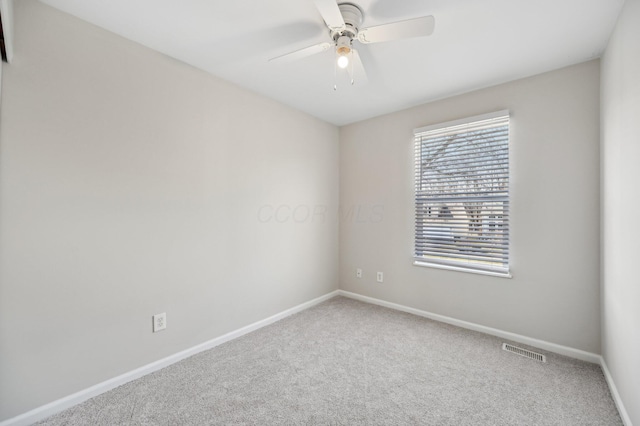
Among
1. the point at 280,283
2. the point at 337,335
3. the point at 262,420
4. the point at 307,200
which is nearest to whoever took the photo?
the point at 262,420

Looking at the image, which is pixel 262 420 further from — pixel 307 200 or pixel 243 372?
pixel 307 200

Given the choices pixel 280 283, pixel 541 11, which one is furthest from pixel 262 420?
pixel 541 11

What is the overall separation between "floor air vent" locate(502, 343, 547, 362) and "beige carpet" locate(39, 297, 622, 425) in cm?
5

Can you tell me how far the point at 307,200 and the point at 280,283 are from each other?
1.07 metres

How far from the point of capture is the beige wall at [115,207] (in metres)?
1.59

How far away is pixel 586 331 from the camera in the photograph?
7.36 feet

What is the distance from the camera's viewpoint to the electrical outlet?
83.8 inches

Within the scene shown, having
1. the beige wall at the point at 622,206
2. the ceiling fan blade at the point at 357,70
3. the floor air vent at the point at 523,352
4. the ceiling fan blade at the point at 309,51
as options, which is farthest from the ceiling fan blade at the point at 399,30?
the floor air vent at the point at 523,352

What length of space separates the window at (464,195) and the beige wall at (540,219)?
0.31ft

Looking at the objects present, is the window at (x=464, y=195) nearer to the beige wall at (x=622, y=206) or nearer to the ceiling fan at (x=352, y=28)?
the beige wall at (x=622, y=206)

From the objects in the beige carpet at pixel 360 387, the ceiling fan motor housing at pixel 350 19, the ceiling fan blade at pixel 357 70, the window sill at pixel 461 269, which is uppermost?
the ceiling fan blade at pixel 357 70

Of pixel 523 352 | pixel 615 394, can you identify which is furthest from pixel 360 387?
pixel 615 394

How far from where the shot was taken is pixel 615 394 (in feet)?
5.81

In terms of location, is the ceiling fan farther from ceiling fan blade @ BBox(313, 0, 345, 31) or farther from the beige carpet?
the beige carpet
